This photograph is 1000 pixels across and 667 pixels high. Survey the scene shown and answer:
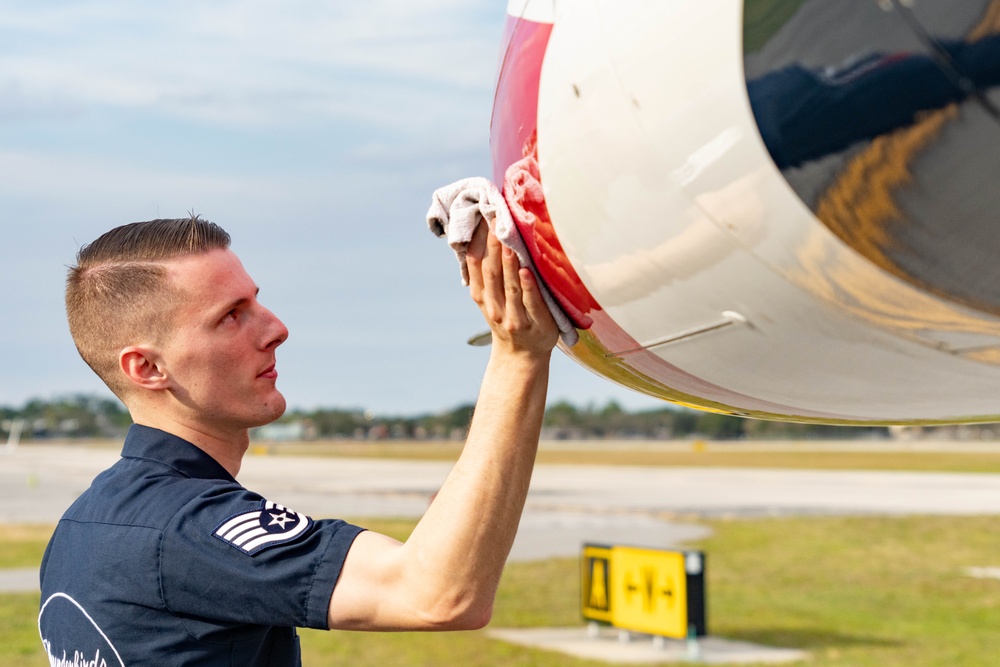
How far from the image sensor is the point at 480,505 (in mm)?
1725

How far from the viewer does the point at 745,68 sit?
1.39 m

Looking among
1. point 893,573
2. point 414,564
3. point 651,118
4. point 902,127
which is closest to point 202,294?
point 414,564

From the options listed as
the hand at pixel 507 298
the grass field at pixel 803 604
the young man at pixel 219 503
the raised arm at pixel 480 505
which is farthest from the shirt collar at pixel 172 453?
the grass field at pixel 803 604

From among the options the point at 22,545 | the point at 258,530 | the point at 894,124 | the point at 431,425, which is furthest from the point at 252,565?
the point at 431,425

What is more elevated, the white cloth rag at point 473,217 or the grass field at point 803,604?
the white cloth rag at point 473,217

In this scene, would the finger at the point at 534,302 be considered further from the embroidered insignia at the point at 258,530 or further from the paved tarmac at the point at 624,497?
the paved tarmac at the point at 624,497

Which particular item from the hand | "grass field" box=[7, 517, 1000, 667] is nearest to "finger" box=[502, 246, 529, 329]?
the hand

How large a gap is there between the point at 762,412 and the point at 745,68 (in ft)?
2.69

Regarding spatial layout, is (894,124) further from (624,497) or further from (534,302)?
(624,497)

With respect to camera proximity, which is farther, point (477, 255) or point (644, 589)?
point (644, 589)

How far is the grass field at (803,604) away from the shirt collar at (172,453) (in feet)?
27.3

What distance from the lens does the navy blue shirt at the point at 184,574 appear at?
180cm

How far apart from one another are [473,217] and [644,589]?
8.77 m

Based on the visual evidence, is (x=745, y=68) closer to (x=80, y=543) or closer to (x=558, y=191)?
(x=558, y=191)
